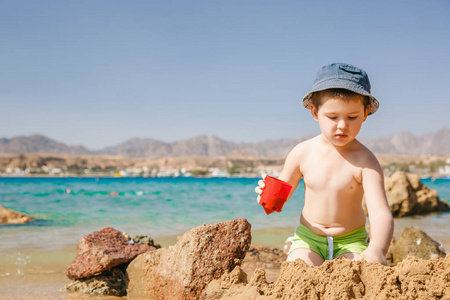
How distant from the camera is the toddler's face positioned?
2506mm

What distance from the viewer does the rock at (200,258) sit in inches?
112

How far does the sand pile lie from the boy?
41 cm

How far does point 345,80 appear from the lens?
2484 mm

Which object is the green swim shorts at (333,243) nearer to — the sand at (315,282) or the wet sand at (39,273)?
the sand at (315,282)

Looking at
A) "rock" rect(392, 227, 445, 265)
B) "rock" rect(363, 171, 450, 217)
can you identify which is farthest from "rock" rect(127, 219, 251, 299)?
"rock" rect(363, 171, 450, 217)

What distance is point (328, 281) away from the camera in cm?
199

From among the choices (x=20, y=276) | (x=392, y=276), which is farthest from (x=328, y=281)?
(x=20, y=276)

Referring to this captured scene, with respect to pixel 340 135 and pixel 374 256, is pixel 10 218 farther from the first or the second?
pixel 374 256

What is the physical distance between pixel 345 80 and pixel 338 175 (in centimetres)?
68

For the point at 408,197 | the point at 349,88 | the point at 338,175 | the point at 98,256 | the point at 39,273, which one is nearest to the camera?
the point at 349,88

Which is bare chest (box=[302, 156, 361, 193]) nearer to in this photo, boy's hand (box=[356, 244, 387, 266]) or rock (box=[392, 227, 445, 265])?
boy's hand (box=[356, 244, 387, 266])

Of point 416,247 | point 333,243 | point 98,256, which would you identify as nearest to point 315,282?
point 333,243

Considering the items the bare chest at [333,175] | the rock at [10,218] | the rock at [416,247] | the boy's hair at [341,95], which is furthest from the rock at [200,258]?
the rock at [10,218]

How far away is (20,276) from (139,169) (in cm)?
9796
